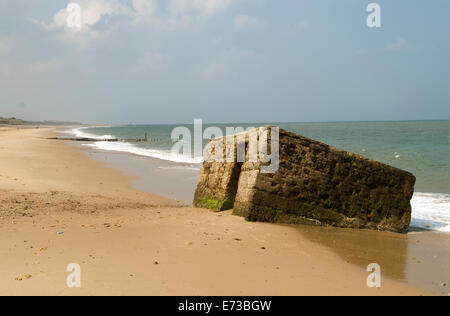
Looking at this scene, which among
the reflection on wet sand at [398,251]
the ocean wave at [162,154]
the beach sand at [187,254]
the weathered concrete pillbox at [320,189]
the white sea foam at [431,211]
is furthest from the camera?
the ocean wave at [162,154]

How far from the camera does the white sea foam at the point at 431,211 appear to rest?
766 cm

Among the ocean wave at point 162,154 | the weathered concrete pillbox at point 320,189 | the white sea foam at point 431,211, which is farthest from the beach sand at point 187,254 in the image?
the ocean wave at point 162,154

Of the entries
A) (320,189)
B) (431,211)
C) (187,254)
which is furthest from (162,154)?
(187,254)

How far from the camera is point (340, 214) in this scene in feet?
23.2

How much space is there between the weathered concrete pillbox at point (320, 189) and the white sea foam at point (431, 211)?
0.91 metres

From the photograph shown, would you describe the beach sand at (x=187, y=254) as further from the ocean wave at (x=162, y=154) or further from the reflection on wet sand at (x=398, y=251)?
the ocean wave at (x=162, y=154)

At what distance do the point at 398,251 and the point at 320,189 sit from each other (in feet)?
5.84

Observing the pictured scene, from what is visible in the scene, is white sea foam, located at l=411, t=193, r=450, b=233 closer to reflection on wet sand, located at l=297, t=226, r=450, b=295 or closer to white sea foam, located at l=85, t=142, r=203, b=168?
reflection on wet sand, located at l=297, t=226, r=450, b=295

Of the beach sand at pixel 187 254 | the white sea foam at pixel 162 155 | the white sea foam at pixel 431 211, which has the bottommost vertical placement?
the white sea foam at pixel 431 211

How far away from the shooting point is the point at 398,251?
5746 mm
